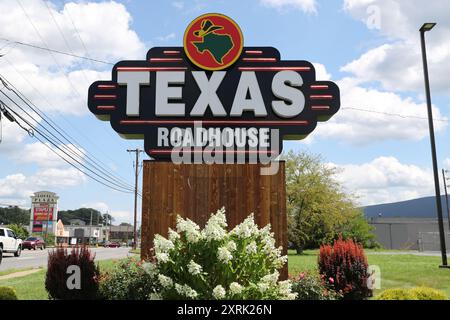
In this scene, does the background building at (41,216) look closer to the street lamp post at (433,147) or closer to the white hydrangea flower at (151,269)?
the street lamp post at (433,147)

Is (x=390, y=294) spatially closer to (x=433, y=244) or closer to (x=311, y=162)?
(x=311, y=162)

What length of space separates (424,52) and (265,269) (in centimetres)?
1604

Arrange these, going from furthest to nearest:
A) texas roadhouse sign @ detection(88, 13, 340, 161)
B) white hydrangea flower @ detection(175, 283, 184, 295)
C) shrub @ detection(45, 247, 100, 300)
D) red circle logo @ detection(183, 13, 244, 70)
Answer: red circle logo @ detection(183, 13, 244, 70) → texas roadhouse sign @ detection(88, 13, 340, 161) → shrub @ detection(45, 247, 100, 300) → white hydrangea flower @ detection(175, 283, 184, 295)

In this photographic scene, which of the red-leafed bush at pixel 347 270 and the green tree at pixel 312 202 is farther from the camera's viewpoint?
the green tree at pixel 312 202

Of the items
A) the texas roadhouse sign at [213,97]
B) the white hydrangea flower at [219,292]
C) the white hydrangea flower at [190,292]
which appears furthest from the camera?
the texas roadhouse sign at [213,97]

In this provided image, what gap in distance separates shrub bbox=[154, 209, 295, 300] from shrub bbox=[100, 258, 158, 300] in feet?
4.84

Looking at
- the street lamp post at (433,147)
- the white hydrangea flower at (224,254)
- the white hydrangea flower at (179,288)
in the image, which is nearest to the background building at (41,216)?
the street lamp post at (433,147)

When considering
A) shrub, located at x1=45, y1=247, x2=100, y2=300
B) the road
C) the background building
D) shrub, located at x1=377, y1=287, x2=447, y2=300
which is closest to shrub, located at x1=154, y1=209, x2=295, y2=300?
shrub, located at x1=377, y1=287, x2=447, y2=300

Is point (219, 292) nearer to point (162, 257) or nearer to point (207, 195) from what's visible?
point (162, 257)

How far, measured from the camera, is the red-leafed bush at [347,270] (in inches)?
448

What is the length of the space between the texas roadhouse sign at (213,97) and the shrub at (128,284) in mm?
2806

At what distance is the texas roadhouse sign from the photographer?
10969mm

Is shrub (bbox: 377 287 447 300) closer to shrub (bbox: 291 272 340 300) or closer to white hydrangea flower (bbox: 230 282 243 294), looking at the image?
shrub (bbox: 291 272 340 300)

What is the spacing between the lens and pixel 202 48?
1139cm
